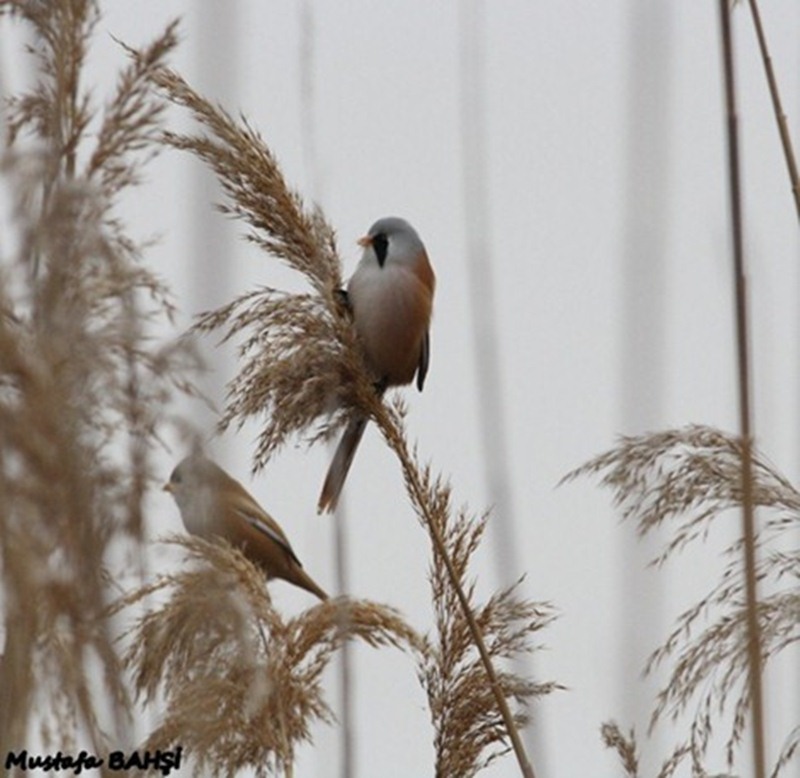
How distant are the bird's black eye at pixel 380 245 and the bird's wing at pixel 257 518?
107cm

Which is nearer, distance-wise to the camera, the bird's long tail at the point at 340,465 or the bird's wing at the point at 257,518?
the bird's long tail at the point at 340,465

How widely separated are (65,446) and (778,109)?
4.57 feet

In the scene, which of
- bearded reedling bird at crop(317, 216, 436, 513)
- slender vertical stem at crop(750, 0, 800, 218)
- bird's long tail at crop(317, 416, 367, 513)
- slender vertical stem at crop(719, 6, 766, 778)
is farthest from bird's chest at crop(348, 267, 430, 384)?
slender vertical stem at crop(719, 6, 766, 778)

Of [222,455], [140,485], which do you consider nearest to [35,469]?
[140,485]

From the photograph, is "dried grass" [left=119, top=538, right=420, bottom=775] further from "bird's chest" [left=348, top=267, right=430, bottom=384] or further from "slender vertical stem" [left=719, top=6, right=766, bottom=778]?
"bird's chest" [left=348, top=267, right=430, bottom=384]

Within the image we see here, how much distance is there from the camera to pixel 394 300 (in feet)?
14.8

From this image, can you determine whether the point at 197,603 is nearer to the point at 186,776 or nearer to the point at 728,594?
the point at 186,776

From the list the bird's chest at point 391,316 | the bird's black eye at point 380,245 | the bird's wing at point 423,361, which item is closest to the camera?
the bird's chest at point 391,316

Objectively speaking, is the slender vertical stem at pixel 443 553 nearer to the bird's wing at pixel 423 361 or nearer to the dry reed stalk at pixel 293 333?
the dry reed stalk at pixel 293 333

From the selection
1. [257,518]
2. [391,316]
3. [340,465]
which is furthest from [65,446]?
[257,518]

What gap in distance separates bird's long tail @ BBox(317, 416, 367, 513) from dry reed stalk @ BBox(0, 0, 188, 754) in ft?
6.09

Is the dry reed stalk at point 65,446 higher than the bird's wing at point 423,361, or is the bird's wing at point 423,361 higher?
the bird's wing at point 423,361

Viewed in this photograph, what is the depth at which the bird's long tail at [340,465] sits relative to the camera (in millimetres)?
3570

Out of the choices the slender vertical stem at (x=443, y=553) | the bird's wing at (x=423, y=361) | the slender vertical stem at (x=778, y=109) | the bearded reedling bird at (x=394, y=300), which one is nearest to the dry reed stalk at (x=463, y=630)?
the slender vertical stem at (x=443, y=553)
